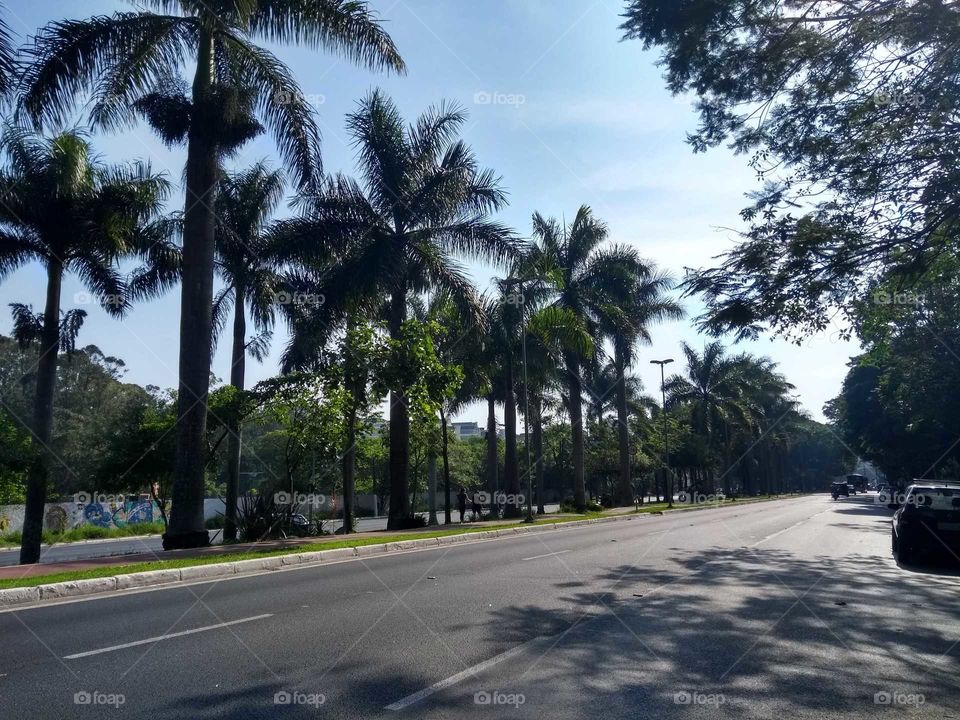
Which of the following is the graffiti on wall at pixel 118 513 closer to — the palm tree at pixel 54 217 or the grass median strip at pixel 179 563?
the palm tree at pixel 54 217

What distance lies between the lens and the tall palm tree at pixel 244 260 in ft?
81.7

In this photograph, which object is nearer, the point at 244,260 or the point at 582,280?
the point at 244,260

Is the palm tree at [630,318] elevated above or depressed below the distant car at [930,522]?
above

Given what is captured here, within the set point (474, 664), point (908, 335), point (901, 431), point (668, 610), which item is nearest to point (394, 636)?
point (474, 664)

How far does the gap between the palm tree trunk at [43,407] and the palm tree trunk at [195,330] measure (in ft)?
10.7

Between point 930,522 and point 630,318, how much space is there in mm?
25616

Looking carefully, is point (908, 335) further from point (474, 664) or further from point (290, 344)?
point (474, 664)

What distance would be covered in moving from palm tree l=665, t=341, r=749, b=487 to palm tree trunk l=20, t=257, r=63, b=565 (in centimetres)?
5247
